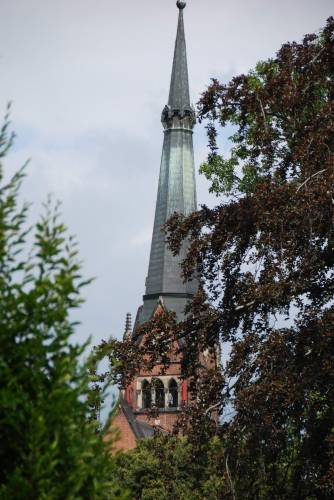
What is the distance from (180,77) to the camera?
68.3m

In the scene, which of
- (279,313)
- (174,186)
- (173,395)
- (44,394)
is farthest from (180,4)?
(44,394)

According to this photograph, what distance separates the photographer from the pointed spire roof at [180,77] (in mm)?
66688

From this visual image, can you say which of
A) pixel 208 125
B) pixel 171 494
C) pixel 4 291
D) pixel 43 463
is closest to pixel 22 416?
Result: pixel 43 463

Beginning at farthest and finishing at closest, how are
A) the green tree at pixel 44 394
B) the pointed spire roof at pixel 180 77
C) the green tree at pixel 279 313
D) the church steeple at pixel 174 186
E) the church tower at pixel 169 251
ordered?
the pointed spire roof at pixel 180 77
the church steeple at pixel 174 186
the church tower at pixel 169 251
the green tree at pixel 279 313
the green tree at pixel 44 394

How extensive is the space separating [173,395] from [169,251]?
34.2 ft

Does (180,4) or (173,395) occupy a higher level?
(180,4)

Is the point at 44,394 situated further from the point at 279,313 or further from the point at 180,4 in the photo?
the point at 180,4

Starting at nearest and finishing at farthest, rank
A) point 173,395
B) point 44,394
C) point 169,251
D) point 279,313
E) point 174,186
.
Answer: point 44,394
point 279,313
point 169,251
point 173,395
point 174,186

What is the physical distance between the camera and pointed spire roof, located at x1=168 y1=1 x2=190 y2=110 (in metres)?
66.7

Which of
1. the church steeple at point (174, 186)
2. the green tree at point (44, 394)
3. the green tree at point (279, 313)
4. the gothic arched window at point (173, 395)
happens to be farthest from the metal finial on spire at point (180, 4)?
the green tree at point (44, 394)

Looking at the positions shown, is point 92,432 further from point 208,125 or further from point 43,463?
point 208,125

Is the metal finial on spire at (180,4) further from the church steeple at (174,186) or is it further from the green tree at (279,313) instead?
the green tree at (279,313)

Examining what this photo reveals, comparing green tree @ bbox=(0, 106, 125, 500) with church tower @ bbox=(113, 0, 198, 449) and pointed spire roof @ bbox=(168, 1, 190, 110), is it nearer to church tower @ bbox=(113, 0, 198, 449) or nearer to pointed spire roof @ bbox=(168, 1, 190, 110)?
church tower @ bbox=(113, 0, 198, 449)

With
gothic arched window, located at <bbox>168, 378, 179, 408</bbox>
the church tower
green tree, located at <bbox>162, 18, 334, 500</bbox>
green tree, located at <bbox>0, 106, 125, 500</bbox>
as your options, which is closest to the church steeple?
the church tower
